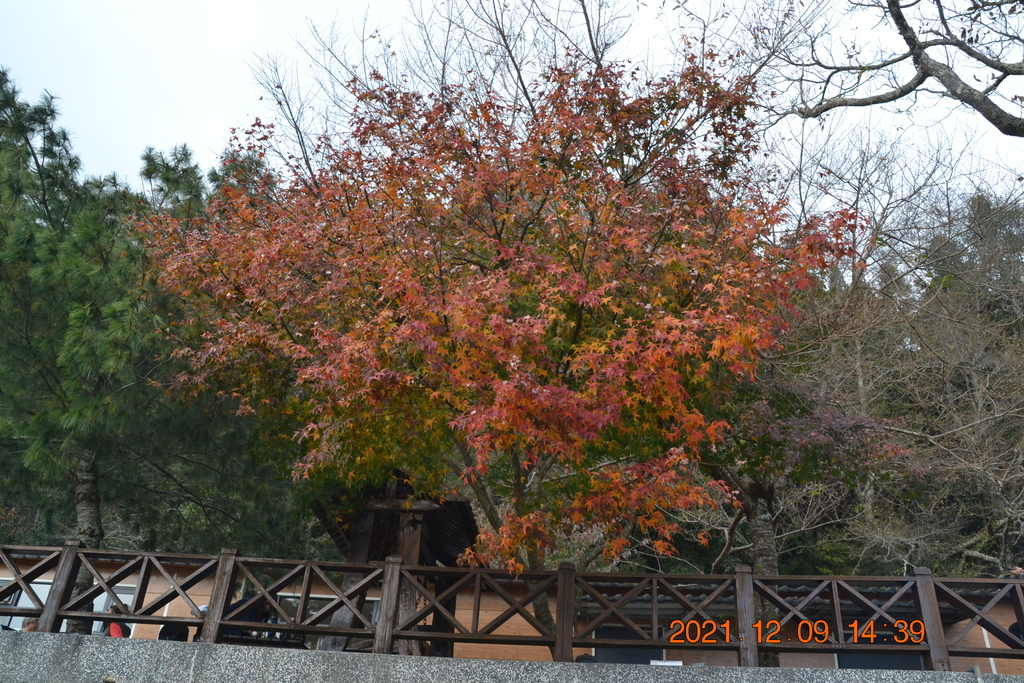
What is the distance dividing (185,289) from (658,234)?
550cm

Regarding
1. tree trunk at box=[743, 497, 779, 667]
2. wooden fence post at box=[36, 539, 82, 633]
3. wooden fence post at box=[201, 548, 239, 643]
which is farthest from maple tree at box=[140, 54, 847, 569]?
tree trunk at box=[743, 497, 779, 667]

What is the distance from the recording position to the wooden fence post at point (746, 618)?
278 inches

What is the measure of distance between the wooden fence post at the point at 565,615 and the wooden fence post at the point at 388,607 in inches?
60.9

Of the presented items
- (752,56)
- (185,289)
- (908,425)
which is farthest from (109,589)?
(908,425)

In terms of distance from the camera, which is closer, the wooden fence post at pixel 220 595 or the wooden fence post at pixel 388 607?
the wooden fence post at pixel 388 607

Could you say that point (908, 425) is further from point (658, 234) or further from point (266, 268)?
point (266, 268)

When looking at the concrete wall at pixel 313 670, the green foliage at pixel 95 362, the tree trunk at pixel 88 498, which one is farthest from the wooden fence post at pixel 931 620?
the tree trunk at pixel 88 498

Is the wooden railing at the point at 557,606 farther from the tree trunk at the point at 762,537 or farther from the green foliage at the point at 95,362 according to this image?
the tree trunk at the point at 762,537

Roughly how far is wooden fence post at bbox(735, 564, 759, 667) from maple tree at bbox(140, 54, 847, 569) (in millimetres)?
745

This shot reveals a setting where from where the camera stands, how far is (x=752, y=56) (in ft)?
34.4

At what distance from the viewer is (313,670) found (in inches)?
271

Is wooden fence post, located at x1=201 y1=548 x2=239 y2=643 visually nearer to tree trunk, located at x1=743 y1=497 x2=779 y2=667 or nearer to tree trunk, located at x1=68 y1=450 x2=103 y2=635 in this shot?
tree trunk, located at x1=68 y1=450 x2=103 y2=635

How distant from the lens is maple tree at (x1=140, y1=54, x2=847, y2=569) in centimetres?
704
